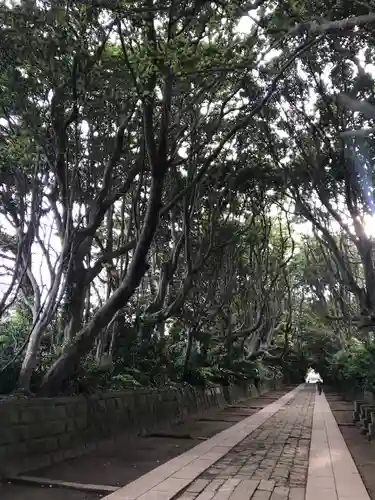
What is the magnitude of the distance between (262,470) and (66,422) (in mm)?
2705

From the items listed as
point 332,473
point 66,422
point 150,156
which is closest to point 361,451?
point 332,473

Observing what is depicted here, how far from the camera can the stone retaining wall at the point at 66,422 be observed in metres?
5.98

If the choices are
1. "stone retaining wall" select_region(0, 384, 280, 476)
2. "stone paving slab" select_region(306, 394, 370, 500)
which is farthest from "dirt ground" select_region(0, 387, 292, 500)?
"stone paving slab" select_region(306, 394, 370, 500)

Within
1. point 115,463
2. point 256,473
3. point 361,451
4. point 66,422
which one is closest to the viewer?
point 256,473

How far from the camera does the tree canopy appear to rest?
691 cm

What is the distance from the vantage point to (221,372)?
61.4ft

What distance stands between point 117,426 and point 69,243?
337 centimetres

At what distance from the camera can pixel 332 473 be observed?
6328 mm

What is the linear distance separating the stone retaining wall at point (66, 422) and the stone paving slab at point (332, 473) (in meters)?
3.17

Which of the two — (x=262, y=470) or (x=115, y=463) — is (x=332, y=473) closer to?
(x=262, y=470)

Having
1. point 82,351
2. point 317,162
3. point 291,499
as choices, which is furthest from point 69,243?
point 317,162

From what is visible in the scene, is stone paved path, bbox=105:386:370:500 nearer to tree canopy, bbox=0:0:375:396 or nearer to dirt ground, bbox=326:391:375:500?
dirt ground, bbox=326:391:375:500

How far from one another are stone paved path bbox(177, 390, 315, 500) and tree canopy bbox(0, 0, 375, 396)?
8.40 ft

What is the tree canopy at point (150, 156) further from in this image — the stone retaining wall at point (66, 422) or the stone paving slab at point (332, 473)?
the stone paving slab at point (332, 473)
